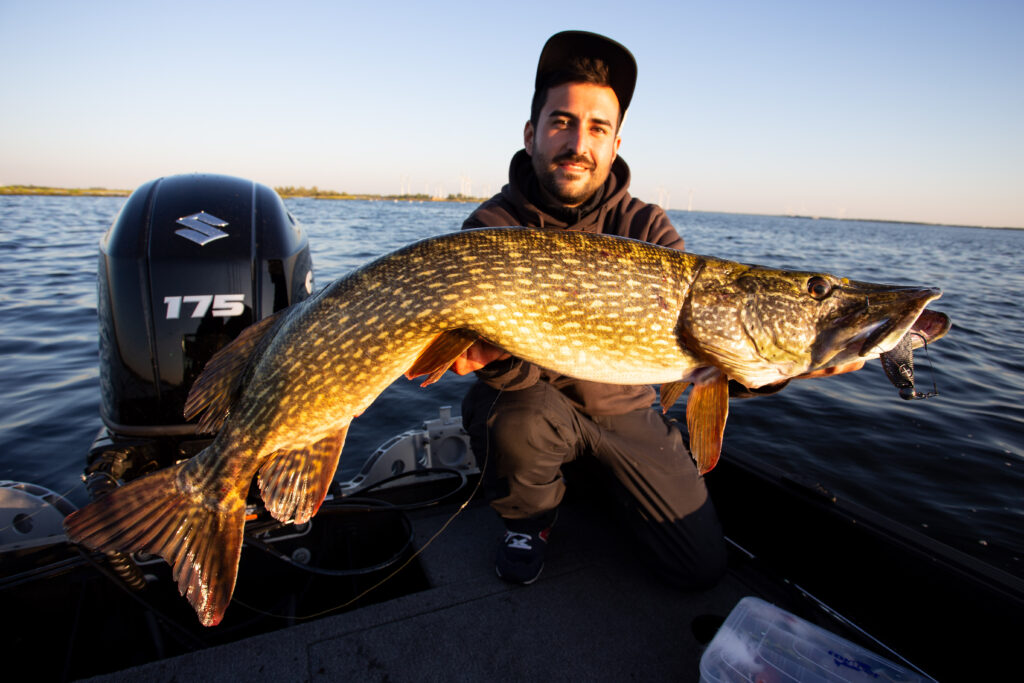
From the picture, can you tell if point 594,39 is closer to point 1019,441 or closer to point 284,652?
point 284,652

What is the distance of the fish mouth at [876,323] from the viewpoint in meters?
1.67

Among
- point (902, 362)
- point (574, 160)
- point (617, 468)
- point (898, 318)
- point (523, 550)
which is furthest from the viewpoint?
point (574, 160)

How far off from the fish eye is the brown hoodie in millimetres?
925

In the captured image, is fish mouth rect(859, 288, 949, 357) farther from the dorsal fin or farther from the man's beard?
the dorsal fin

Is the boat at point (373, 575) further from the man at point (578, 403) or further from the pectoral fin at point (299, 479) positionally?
the pectoral fin at point (299, 479)

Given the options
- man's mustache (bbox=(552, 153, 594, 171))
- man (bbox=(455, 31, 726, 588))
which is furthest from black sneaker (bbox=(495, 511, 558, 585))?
man's mustache (bbox=(552, 153, 594, 171))

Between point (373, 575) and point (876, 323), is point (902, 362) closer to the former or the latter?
point (876, 323)

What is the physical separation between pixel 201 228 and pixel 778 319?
279 cm

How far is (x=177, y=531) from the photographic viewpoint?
1806 millimetres

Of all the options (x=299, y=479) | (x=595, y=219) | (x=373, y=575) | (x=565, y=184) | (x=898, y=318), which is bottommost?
(x=373, y=575)

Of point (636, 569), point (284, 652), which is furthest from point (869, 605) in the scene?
point (284, 652)

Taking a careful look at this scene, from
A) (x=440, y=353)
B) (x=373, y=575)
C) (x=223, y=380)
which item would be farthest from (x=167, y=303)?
(x=373, y=575)

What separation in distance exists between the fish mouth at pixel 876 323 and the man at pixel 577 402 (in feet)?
3.14

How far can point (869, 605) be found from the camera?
2049mm
